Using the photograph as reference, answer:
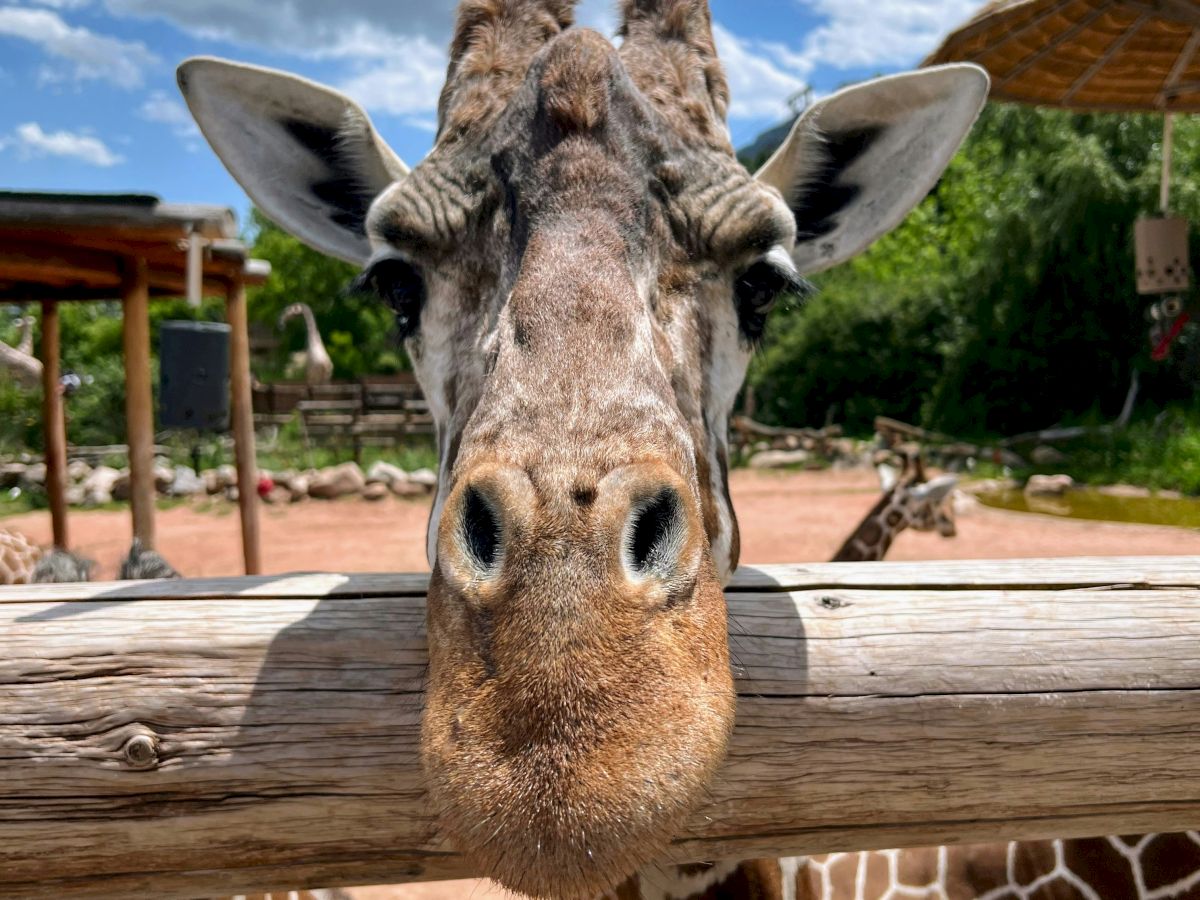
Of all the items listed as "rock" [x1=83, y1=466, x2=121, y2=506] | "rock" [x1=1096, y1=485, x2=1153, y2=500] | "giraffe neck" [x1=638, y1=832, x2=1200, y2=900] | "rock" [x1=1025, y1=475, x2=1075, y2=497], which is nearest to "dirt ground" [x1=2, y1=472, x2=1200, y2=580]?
"rock" [x1=83, y1=466, x2=121, y2=506]

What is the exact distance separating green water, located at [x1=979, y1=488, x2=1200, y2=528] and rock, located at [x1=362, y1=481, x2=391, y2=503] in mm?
12208

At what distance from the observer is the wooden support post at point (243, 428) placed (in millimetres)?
8227

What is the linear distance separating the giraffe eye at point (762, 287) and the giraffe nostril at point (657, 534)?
2.66ft

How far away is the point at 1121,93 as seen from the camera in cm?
572

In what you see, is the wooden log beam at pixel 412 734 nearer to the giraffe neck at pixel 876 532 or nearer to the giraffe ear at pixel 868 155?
the giraffe ear at pixel 868 155

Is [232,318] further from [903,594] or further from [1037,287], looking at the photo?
[1037,287]

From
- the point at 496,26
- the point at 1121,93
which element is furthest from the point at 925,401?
the point at 496,26

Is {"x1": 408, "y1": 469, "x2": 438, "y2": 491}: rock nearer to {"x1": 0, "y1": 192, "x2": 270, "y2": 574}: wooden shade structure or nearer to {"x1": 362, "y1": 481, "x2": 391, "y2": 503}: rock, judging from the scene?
{"x1": 362, "y1": 481, "x2": 391, "y2": 503}: rock

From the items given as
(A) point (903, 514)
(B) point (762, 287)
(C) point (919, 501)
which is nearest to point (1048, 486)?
(C) point (919, 501)

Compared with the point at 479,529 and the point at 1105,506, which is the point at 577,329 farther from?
the point at 1105,506

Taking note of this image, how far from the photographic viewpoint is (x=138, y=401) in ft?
22.3

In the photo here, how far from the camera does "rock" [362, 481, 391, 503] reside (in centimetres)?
1877

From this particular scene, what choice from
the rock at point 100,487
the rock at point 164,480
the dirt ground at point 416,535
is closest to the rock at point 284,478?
the dirt ground at point 416,535

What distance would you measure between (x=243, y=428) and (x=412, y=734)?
24.8 feet
